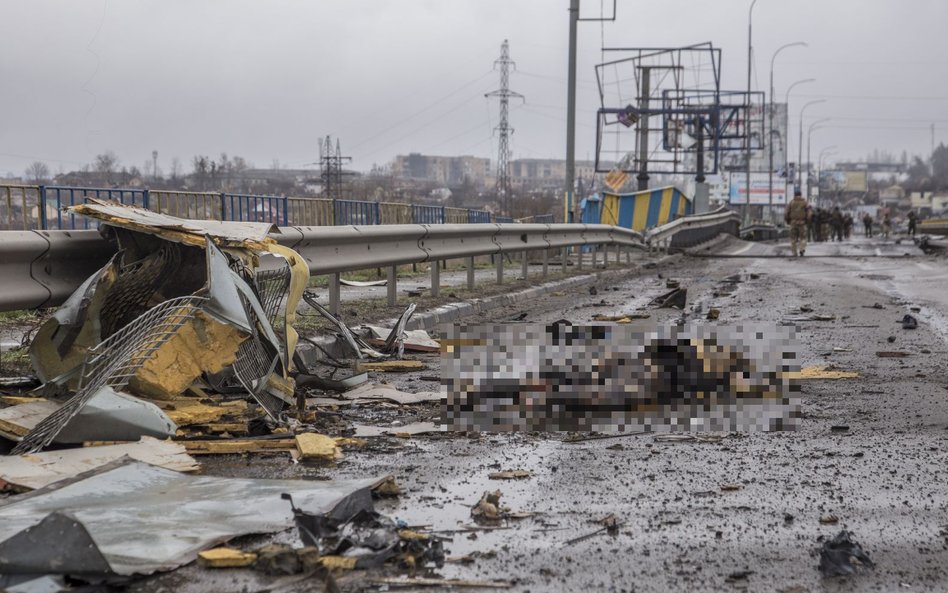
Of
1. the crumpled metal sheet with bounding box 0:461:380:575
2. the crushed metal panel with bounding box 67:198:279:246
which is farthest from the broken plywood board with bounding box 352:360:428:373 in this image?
the crumpled metal sheet with bounding box 0:461:380:575

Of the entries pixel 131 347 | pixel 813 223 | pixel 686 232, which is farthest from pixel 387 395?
pixel 813 223

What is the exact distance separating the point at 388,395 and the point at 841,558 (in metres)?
3.71

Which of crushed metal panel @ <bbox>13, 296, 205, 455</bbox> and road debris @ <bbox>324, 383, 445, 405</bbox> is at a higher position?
crushed metal panel @ <bbox>13, 296, 205, 455</bbox>

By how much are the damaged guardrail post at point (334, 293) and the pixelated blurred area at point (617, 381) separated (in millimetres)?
3155

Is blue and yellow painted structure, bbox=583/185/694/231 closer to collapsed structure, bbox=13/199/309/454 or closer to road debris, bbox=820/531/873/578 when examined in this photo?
collapsed structure, bbox=13/199/309/454

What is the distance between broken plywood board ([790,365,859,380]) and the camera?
7.88m

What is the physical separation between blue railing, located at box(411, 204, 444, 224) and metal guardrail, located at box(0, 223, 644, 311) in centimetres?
351

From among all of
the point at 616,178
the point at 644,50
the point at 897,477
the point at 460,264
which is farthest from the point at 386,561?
the point at 644,50

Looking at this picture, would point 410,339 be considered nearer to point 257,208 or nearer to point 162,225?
point 162,225

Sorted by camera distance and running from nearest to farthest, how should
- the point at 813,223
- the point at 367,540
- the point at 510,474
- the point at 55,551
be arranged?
the point at 55,551 < the point at 367,540 < the point at 510,474 < the point at 813,223

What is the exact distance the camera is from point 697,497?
4551 millimetres

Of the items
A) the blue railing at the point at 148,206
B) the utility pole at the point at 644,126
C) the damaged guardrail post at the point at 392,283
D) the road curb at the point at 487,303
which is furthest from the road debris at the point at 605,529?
the utility pole at the point at 644,126

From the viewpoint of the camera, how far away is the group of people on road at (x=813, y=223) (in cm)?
3316

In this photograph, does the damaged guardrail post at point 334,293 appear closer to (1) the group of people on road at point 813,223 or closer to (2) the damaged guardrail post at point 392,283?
(2) the damaged guardrail post at point 392,283
